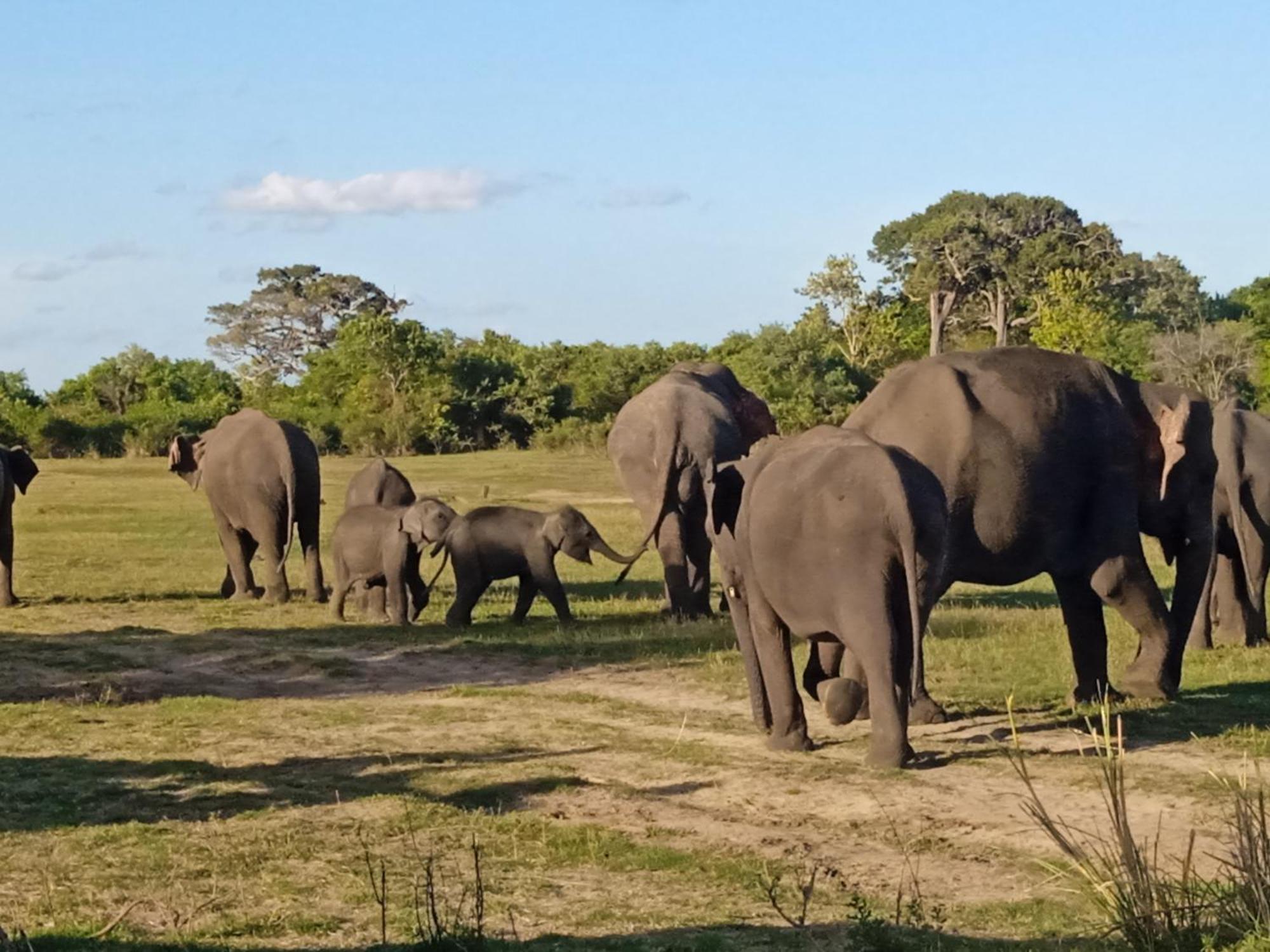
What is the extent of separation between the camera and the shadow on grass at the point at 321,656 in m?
15.6

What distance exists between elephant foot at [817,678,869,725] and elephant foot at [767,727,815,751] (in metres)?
0.23

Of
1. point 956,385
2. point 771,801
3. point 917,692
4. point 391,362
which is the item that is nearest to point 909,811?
point 771,801

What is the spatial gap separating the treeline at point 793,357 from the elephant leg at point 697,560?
3566cm

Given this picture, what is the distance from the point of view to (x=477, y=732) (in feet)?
43.3

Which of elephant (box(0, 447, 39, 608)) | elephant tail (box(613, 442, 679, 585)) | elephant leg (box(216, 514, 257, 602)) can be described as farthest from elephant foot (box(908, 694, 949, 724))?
elephant (box(0, 447, 39, 608))

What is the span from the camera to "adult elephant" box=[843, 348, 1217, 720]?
41.7 feet

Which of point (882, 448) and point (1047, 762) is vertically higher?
point (882, 448)

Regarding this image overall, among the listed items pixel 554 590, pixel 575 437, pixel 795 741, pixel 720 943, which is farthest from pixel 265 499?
pixel 575 437

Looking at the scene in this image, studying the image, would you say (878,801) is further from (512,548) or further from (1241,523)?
(512,548)

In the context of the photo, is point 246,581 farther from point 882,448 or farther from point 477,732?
point 882,448

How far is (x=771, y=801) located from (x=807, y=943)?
3.06m

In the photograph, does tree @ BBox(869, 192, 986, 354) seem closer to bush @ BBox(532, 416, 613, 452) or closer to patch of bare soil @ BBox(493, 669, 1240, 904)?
bush @ BBox(532, 416, 613, 452)

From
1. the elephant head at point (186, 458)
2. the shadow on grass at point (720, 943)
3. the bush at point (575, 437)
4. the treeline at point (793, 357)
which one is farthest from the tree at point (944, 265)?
the shadow on grass at point (720, 943)

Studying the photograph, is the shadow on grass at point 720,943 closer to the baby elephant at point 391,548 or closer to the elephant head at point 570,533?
the elephant head at point 570,533
